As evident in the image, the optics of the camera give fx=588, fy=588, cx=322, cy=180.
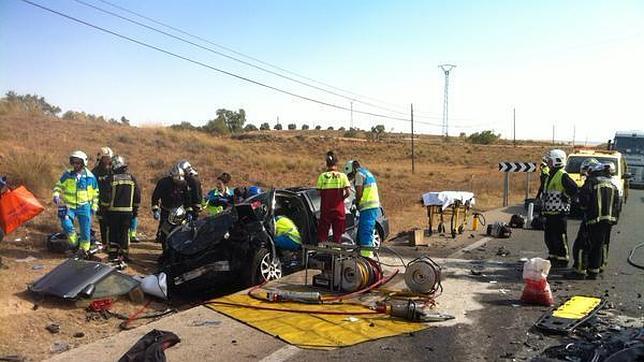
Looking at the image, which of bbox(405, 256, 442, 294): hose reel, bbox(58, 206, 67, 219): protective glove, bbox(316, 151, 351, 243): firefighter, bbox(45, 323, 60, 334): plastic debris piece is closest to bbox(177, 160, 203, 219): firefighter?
bbox(58, 206, 67, 219): protective glove

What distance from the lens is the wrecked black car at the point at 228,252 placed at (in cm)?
805

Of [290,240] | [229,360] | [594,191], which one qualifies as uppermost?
[594,191]

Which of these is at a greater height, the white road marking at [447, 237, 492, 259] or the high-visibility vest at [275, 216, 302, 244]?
the high-visibility vest at [275, 216, 302, 244]

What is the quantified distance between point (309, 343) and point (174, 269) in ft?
10.4

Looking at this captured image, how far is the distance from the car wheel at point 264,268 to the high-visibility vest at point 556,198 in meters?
4.63

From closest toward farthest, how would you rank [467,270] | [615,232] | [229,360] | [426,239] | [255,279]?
A: [229,360] → [255,279] → [467,270] → [426,239] → [615,232]

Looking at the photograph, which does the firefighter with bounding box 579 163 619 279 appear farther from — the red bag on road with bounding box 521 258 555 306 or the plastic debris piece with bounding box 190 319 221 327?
the plastic debris piece with bounding box 190 319 221 327

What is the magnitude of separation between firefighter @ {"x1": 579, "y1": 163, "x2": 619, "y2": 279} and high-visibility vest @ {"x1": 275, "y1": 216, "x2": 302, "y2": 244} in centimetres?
443

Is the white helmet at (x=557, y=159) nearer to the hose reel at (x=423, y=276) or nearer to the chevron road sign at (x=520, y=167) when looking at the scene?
the hose reel at (x=423, y=276)

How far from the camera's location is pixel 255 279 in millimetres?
8117

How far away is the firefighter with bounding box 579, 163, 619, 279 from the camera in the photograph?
29.1ft

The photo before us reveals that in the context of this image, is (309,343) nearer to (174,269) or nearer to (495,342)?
(495,342)

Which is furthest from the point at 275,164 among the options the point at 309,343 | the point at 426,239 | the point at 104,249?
the point at 309,343

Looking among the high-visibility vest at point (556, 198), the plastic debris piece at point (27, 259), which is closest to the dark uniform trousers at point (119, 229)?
the plastic debris piece at point (27, 259)
